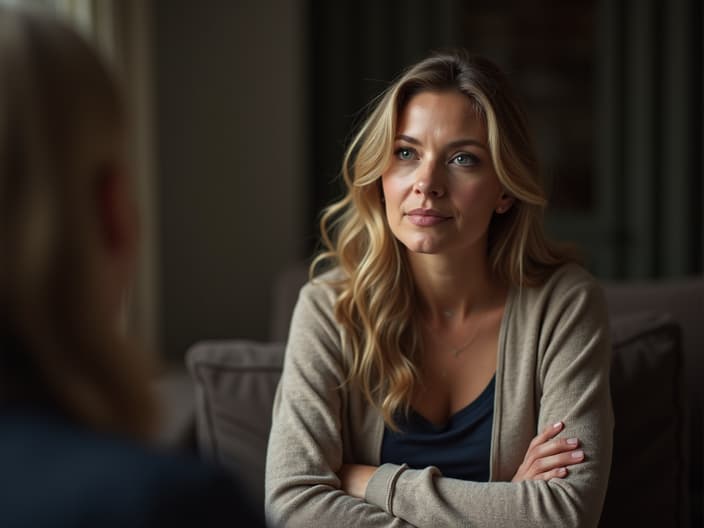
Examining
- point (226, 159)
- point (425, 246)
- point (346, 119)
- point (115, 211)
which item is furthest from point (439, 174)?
point (346, 119)

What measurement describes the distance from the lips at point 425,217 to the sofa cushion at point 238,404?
466 millimetres

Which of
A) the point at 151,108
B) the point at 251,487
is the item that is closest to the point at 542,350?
the point at 251,487

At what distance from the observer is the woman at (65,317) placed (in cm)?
60

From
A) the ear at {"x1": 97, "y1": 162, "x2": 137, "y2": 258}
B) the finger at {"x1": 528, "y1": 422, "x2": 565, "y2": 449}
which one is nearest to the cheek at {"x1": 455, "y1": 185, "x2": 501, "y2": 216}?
the finger at {"x1": 528, "y1": 422, "x2": 565, "y2": 449}

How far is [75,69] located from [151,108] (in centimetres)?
278

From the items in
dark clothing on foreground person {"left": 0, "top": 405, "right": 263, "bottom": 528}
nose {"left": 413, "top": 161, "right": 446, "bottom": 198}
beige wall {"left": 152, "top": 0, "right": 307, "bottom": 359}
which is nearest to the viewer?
dark clothing on foreground person {"left": 0, "top": 405, "right": 263, "bottom": 528}

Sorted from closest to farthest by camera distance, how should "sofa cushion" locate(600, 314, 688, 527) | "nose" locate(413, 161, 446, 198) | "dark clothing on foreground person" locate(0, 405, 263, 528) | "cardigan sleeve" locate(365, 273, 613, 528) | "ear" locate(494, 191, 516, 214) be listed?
"dark clothing on foreground person" locate(0, 405, 263, 528)
"cardigan sleeve" locate(365, 273, 613, 528)
"nose" locate(413, 161, 446, 198)
"ear" locate(494, 191, 516, 214)
"sofa cushion" locate(600, 314, 688, 527)

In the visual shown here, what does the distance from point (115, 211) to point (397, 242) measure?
0.98 meters

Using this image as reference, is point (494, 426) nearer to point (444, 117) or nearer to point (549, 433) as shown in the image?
point (549, 433)

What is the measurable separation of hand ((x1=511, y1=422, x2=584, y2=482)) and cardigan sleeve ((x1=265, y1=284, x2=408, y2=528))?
0.76 ft

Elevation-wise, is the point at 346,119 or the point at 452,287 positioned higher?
the point at 346,119

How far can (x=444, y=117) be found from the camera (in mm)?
1518

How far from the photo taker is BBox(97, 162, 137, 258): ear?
26.7 inches

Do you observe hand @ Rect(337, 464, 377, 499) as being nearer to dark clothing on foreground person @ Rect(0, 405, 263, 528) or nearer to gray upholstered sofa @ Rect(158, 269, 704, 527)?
gray upholstered sofa @ Rect(158, 269, 704, 527)
